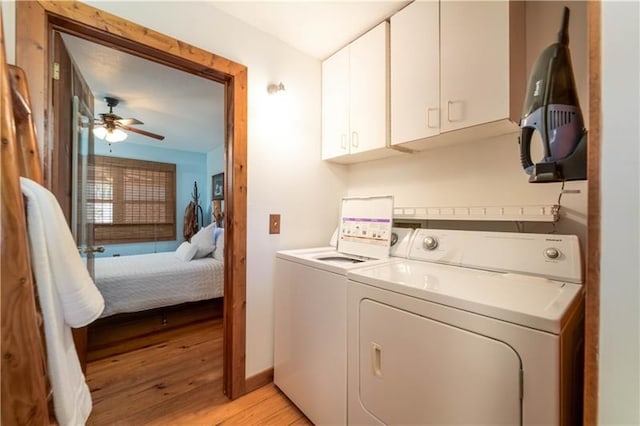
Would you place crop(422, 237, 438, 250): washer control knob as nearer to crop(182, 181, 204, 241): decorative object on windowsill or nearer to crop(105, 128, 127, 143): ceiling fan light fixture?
crop(105, 128, 127, 143): ceiling fan light fixture

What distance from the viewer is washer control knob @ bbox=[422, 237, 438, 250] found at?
1.36m

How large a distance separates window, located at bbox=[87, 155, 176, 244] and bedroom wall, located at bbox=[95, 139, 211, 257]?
3.3 inches

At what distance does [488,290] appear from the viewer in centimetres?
87

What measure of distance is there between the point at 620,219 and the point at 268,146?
165cm

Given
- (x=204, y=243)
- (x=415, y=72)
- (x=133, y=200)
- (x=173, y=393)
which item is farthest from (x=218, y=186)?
(x=415, y=72)

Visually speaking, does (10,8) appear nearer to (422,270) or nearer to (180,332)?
(422,270)

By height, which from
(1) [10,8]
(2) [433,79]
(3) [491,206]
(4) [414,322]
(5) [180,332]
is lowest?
(5) [180,332]

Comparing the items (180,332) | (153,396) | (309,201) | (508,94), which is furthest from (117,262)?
(508,94)

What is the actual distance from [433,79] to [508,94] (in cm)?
37

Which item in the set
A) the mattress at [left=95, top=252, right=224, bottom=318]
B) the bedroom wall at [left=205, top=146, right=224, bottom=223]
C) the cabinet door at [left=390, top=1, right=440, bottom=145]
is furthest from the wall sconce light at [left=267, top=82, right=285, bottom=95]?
the bedroom wall at [left=205, top=146, right=224, bottom=223]

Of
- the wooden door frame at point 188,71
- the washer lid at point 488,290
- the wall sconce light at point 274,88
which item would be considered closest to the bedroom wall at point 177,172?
the wooden door frame at point 188,71

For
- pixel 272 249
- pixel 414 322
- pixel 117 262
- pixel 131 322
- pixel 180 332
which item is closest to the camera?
pixel 414 322

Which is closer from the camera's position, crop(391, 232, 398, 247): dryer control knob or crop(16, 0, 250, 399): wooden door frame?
crop(16, 0, 250, 399): wooden door frame

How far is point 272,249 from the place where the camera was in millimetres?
1781
